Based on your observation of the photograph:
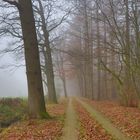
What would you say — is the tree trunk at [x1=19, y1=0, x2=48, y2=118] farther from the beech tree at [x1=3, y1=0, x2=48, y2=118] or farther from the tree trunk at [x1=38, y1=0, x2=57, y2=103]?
the tree trunk at [x1=38, y1=0, x2=57, y2=103]

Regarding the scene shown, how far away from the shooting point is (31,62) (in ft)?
51.0

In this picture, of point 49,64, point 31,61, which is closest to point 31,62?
Result: point 31,61

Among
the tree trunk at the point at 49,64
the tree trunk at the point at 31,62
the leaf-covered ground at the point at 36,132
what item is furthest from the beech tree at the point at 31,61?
the tree trunk at the point at 49,64

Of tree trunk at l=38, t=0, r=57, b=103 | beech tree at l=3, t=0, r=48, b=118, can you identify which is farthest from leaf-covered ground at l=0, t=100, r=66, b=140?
tree trunk at l=38, t=0, r=57, b=103

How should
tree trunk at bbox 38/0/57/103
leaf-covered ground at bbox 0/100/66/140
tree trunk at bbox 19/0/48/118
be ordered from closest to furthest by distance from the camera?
leaf-covered ground at bbox 0/100/66/140, tree trunk at bbox 19/0/48/118, tree trunk at bbox 38/0/57/103

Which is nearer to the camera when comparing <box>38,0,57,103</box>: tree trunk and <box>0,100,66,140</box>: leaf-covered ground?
<box>0,100,66,140</box>: leaf-covered ground

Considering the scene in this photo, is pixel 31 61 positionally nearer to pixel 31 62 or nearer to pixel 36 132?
pixel 31 62

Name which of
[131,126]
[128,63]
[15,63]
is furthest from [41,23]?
[131,126]

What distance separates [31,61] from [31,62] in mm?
48

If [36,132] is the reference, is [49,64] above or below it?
above

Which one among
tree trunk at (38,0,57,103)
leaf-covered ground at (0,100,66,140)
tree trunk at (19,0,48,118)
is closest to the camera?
leaf-covered ground at (0,100,66,140)

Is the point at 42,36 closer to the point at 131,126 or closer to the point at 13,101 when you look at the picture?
the point at 13,101

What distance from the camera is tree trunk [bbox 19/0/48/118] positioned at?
15539 mm

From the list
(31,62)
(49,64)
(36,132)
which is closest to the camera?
(36,132)
